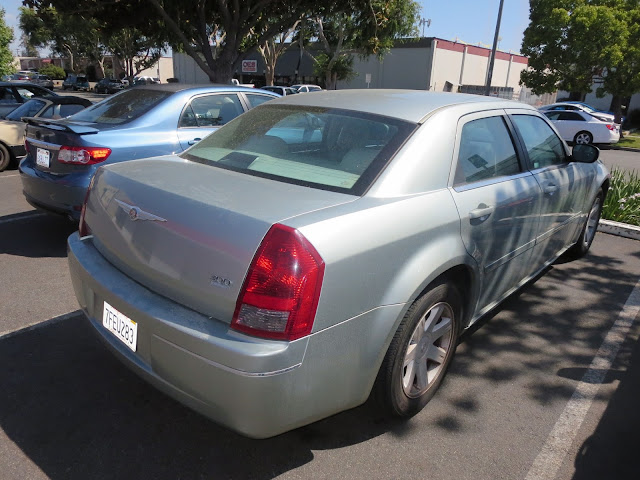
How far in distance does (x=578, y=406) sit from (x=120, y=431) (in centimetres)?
255

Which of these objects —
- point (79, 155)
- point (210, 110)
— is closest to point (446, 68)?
point (210, 110)

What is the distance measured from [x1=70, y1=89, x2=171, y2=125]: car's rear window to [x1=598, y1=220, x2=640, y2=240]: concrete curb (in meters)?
5.72

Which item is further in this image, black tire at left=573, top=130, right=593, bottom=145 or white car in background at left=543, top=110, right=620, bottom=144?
black tire at left=573, top=130, right=593, bottom=145

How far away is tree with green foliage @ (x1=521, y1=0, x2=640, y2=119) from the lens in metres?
21.7

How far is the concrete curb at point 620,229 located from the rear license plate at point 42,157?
6643mm

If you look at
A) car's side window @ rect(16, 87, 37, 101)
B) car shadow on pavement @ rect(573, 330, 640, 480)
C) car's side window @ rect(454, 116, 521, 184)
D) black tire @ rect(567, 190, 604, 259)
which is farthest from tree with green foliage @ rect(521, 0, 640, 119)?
car shadow on pavement @ rect(573, 330, 640, 480)

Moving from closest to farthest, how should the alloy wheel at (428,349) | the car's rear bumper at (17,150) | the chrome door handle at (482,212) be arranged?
1. the alloy wheel at (428,349)
2. the chrome door handle at (482,212)
3. the car's rear bumper at (17,150)

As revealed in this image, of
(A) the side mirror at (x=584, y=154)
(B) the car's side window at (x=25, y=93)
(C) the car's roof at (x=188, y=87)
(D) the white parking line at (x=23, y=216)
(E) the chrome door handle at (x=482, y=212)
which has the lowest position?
(D) the white parking line at (x=23, y=216)

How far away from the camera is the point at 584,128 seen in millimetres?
19078

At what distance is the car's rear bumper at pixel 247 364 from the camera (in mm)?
1870

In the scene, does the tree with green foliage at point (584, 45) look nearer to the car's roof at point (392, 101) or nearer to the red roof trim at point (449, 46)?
the red roof trim at point (449, 46)

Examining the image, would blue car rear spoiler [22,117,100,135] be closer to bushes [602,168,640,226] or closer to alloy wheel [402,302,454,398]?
alloy wheel [402,302,454,398]

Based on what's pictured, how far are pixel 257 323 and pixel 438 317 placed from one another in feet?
3.82

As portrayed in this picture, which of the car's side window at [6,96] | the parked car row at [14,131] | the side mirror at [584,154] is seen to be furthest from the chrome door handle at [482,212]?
the car's side window at [6,96]
